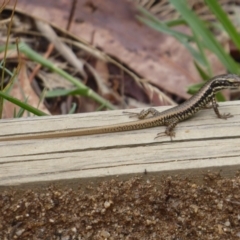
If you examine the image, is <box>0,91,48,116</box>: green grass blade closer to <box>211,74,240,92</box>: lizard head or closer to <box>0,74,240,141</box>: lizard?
<box>0,74,240,141</box>: lizard

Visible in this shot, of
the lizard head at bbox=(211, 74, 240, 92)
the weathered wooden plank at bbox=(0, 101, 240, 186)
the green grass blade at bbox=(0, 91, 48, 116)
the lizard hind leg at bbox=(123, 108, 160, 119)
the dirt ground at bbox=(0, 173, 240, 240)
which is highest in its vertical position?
the lizard head at bbox=(211, 74, 240, 92)

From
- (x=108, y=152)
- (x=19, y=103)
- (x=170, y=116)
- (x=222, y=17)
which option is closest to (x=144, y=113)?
(x=170, y=116)

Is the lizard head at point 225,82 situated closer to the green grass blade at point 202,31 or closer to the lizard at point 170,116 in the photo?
the lizard at point 170,116

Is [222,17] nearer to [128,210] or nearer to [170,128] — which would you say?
[170,128]

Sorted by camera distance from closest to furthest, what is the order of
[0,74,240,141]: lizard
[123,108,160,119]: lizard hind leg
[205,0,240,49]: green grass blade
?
[0,74,240,141]: lizard, [123,108,160,119]: lizard hind leg, [205,0,240,49]: green grass blade

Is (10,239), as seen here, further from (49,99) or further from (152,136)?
(49,99)

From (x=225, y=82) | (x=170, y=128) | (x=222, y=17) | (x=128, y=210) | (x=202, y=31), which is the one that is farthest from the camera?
(x=202, y=31)

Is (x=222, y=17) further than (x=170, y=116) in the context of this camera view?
Yes

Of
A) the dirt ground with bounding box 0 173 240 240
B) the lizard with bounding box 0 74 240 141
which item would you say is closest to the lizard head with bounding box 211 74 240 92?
the lizard with bounding box 0 74 240 141
